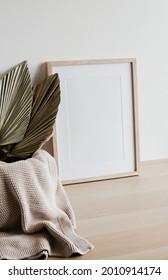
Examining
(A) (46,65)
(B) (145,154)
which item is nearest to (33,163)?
(A) (46,65)

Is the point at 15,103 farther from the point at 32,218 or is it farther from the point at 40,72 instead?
the point at 32,218

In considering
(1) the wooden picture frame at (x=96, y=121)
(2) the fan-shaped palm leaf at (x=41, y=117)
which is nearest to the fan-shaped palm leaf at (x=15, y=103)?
(2) the fan-shaped palm leaf at (x=41, y=117)

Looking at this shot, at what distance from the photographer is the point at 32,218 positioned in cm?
165

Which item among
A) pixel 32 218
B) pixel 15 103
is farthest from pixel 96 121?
pixel 32 218

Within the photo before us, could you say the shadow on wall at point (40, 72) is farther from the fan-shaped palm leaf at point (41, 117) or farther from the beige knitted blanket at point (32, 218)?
the beige knitted blanket at point (32, 218)

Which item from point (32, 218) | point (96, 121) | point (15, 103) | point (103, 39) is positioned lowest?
point (32, 218)

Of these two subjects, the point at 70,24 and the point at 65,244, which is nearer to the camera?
the point at 65,244

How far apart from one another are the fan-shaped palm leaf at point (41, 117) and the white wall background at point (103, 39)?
0.54ft

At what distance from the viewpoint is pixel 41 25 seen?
242cm

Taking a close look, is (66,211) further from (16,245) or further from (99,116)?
(99,116)

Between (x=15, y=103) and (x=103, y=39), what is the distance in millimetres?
663

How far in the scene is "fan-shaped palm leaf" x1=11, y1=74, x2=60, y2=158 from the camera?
2207mm

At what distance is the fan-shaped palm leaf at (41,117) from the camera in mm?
2207
